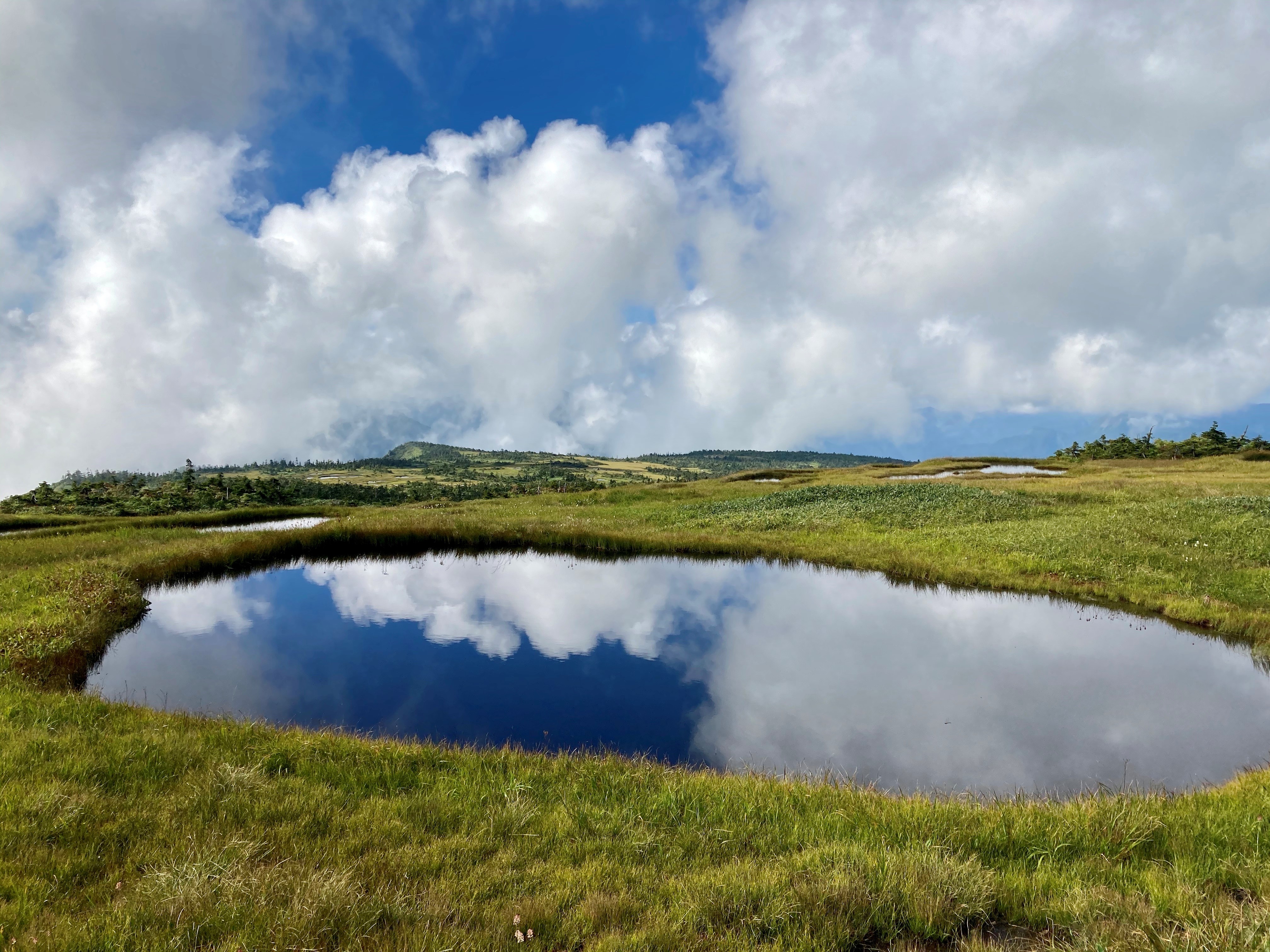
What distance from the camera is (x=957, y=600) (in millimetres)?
24406

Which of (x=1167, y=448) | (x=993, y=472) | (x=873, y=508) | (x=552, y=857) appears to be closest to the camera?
(x=552, y=857)

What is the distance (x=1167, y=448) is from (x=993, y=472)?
53.9m

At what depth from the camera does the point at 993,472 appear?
74438 mm

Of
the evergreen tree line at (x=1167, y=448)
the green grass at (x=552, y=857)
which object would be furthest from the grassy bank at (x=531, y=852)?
the evergreen tree line at (x=1167, y=448)

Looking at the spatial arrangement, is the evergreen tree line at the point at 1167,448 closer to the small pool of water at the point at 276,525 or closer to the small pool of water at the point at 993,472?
the small pool of water at the point at 993,472

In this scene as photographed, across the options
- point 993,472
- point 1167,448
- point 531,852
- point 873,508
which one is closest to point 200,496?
point 873,508

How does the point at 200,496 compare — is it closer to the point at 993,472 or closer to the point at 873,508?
the point at 873,508

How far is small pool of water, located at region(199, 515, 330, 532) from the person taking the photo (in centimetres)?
4062

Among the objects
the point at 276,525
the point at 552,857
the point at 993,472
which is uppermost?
the point at 993,472

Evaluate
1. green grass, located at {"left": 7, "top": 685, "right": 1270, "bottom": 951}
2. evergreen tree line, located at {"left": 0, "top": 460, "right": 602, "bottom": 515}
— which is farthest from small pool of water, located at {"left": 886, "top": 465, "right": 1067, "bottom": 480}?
green grass, located at {"left": 7, "top": 685, "right": 1270, "bottom": 951}

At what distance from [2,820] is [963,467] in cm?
9159

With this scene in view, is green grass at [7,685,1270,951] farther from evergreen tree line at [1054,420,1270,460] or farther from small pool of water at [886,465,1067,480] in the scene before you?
evergreen tree line at [1054,420,1270,460]

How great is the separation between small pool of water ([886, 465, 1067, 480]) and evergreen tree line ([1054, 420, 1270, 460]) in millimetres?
21616

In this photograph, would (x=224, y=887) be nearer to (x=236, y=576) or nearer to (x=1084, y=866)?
(x=1084, y=866)
